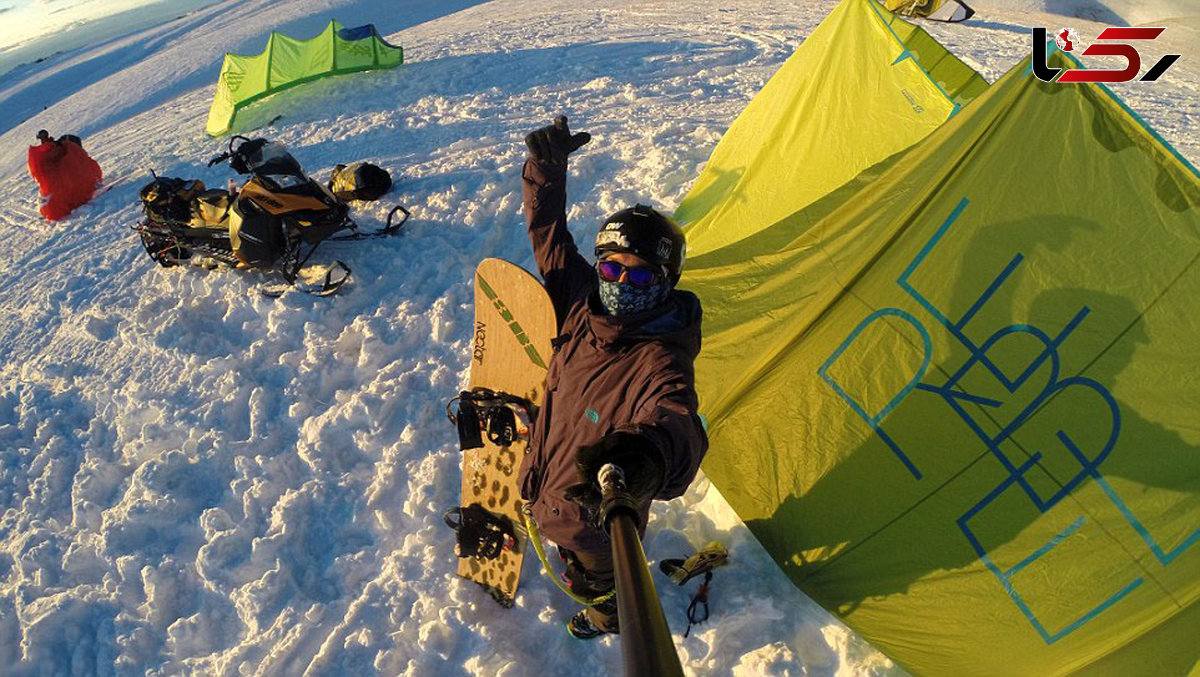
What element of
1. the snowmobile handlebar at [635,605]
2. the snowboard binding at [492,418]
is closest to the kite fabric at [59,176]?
the snowboard binding at [492,418]

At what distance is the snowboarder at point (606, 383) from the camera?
2191 mm

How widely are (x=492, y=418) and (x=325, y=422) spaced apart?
2084 mm

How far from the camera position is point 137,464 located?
5.35m

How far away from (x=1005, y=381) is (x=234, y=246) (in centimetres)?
711

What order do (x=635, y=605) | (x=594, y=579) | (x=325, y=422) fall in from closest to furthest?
(x=635, y=605) < (x=594, y=579) < (x=325, y=422)

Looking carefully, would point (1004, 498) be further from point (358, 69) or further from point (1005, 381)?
point (358, 69)

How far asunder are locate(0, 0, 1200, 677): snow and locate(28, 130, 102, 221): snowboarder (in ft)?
1.74

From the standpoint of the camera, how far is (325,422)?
211 inches

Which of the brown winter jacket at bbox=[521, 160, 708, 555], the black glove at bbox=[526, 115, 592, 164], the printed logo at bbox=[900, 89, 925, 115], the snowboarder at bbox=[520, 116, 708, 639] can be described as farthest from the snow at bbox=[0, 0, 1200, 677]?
the printed logo at bbox=[900, 89, 925, 115]

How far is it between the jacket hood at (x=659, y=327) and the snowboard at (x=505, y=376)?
3.39 feet

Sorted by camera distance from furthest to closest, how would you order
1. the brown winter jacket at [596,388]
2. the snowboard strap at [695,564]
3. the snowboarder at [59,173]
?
the snowboarder at [59,173]
the snowboard strap at [695,564]
the brown winter jacket at [596,388]

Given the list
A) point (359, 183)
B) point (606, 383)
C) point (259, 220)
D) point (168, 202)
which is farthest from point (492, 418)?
point (168, 202)

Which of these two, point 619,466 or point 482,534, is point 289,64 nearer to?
point 482,534

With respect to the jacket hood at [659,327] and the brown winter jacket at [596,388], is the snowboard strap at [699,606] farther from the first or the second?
the jacket hood at [659,327]
